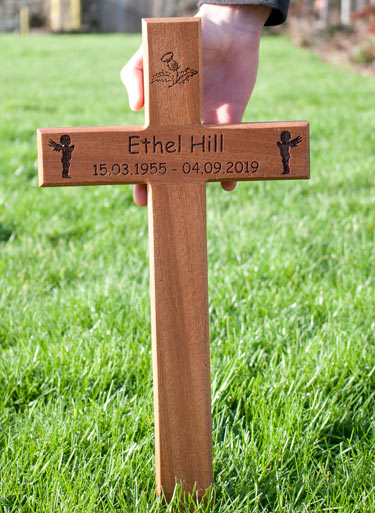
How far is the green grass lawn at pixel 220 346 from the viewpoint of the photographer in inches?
57.5

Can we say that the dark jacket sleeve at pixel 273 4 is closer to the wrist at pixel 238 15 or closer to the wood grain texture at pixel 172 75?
the wrist at pixel 238 15

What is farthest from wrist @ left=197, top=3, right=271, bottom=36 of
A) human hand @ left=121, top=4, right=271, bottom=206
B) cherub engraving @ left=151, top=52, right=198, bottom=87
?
cherub engraving @ left=151, top=52, right=198, bottom=87

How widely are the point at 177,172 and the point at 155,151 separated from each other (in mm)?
67

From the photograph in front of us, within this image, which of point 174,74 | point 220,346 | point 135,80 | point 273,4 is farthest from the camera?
point 220,346

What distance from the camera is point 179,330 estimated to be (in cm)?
133

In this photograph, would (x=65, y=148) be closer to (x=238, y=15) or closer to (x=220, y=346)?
(x=238, y=15)

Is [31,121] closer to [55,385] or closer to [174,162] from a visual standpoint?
[55,385]

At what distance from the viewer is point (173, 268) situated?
131 centimetres

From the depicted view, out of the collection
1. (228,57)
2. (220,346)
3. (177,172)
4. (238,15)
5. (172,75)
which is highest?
(238,15)

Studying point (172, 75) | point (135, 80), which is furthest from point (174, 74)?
point (135, 80)

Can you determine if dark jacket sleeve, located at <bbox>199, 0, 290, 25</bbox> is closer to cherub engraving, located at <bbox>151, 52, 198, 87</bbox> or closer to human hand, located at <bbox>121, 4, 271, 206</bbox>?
human hand, located at <bbox>121, 4, 271, 206</bbox>

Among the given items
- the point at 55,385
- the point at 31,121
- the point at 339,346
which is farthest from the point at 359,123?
the point at 55,385

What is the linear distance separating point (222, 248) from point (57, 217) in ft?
3.31

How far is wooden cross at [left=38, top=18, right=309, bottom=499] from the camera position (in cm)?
128
